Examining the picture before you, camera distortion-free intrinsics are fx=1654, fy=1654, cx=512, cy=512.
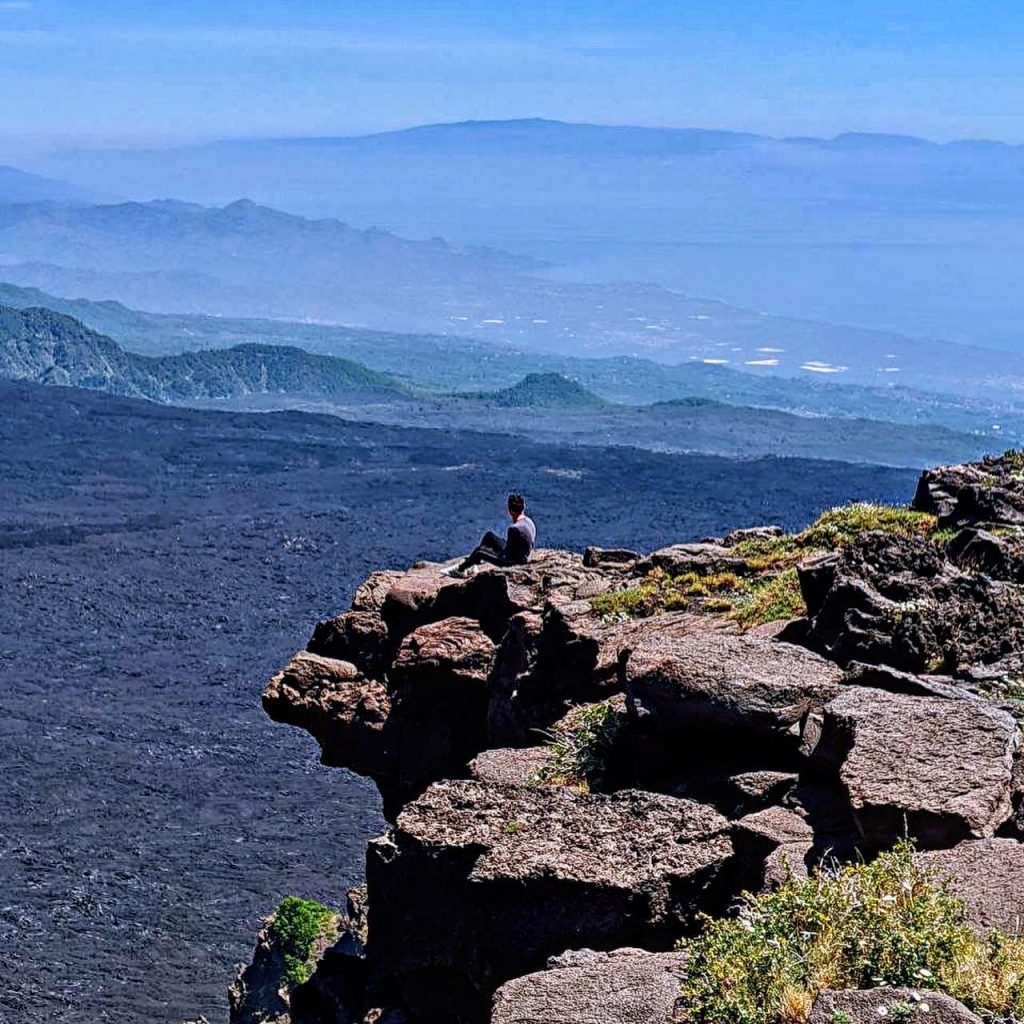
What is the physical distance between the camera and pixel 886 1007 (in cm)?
547

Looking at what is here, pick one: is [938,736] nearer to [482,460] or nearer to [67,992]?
[67,992]

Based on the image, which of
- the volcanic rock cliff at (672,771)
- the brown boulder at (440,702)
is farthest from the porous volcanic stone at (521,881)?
the brown boulder at (440,702)

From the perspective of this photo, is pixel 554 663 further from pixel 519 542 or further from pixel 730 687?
pixel 519 542

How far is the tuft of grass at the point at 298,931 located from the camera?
26766mm

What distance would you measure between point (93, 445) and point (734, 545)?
10015 cm

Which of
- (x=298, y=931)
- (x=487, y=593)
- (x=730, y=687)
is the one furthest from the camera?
(x=298, y=931)

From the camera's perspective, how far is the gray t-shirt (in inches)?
753

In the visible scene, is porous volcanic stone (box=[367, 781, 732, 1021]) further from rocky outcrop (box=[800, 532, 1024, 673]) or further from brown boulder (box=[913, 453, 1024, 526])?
brown boulder (box=[913, 453, 1024, 526])

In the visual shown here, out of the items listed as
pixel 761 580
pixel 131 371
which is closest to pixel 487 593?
pixel 761 580

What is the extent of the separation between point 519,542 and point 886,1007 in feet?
45.2

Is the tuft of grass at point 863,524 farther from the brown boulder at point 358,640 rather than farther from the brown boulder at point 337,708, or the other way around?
the brown boulder at point 337,708

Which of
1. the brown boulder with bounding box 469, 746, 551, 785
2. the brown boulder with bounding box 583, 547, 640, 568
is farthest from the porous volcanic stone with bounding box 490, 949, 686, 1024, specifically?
the brown boulder with bounding box 583, 547, 640, 568

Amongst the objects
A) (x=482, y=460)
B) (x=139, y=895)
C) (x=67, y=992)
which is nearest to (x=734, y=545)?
(x=67, y=992)

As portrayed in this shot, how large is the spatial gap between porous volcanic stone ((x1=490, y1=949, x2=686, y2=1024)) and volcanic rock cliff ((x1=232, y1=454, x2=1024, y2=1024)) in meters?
0.01
